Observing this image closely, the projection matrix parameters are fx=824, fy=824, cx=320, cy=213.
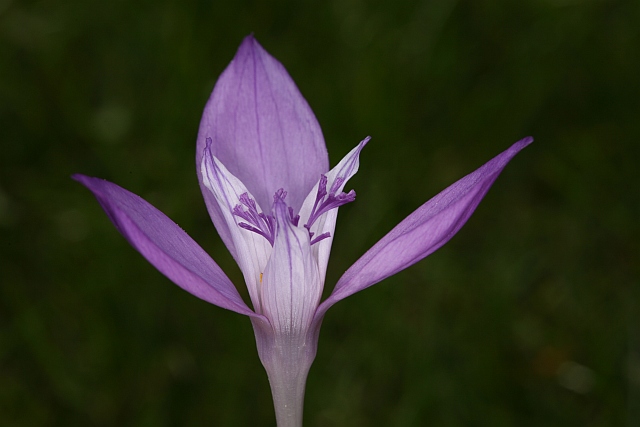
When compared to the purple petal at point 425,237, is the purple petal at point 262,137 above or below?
above

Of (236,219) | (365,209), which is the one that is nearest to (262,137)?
(236,219)


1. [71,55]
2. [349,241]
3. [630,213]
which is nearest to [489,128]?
[630,213]

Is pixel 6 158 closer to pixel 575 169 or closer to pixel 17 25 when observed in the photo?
pixel 17 25

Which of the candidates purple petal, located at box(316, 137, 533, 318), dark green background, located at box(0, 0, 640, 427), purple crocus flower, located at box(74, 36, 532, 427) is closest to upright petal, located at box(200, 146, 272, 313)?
purple crocus flower, located at box(74, 36, 532, 427)

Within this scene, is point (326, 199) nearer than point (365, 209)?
Yes

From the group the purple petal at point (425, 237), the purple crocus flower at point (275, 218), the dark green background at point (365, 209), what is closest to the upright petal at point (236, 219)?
the purple crocus flower at point (275, 218)

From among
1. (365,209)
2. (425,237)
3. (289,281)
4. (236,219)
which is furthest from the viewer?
(365,209)

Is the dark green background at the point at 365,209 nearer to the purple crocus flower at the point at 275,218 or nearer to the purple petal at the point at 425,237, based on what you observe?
the purple crocus flower at the point at 275,218

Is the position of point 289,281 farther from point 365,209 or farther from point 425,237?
point 365,209
